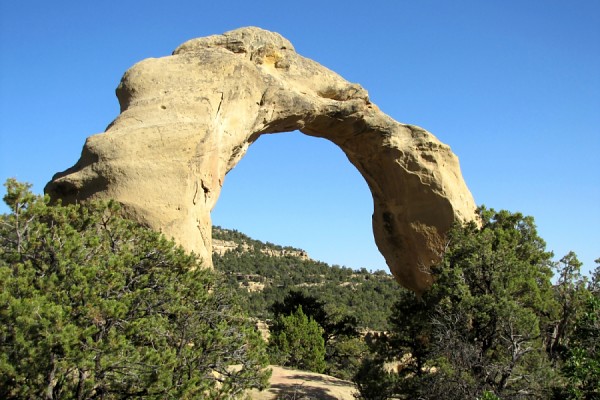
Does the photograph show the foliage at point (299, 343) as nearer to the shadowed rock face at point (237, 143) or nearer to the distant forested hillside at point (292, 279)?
the shadowed rock face at point (237, 143)

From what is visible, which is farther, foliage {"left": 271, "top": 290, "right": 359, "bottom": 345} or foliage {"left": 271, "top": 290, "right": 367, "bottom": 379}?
foliage {"left": 271, "top": 290, "right": 367, "bottom": 379}

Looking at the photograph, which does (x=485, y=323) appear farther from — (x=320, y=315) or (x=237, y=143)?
(x=320, y=315)

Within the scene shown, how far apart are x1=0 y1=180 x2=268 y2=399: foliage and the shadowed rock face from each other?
4.69 ft

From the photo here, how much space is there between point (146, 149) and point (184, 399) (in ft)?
16.3

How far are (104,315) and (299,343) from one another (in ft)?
48.8

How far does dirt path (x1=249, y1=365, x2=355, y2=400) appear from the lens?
13.9m

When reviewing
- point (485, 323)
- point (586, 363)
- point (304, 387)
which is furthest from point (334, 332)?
point (586, 363)

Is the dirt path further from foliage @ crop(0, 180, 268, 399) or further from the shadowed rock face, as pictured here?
foliage @ crop(0, 180, 268, 399)

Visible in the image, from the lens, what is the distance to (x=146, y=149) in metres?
10.6

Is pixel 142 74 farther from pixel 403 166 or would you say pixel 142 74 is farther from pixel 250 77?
pixel 403 166

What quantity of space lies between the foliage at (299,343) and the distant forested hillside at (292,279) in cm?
1314

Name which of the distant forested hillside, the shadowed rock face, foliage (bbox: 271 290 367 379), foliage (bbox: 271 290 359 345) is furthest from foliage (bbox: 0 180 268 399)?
the distant forested hillside

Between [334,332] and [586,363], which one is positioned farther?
[334,332]

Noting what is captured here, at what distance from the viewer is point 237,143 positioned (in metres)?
12.6
